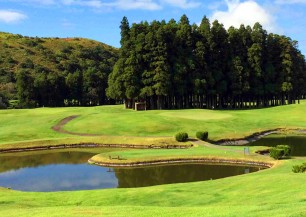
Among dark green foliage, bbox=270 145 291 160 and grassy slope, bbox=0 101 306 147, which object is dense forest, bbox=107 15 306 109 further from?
dark green foliage, bbox=270 145 291 160

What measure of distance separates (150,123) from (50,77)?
64445 mm

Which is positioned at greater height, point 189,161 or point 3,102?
point 3,102

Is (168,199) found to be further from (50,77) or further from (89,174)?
(50,77)

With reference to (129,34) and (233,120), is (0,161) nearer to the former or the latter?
(233,120)

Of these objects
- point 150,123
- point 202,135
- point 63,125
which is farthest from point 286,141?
point 63,125

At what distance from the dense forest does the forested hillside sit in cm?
2857

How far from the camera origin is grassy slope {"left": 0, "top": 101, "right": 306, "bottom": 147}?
64.0 metres

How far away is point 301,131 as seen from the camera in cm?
6669

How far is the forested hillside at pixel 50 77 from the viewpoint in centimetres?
11839

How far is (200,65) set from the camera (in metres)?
99.1

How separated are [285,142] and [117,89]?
149 ft

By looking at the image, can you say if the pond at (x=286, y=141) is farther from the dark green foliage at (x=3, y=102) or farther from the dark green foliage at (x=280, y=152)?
the dark green foliage at (x=3, y=102)

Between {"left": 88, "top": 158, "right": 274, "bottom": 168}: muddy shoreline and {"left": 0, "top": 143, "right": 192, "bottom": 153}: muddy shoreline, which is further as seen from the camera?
{"left": 0, "top": 143, "right": 192, "bottom": 153}: muddy shoreline

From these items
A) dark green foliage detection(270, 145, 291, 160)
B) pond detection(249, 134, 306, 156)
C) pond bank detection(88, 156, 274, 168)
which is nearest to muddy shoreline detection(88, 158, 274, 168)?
pond bank detection(88, 156, 274, 168)
